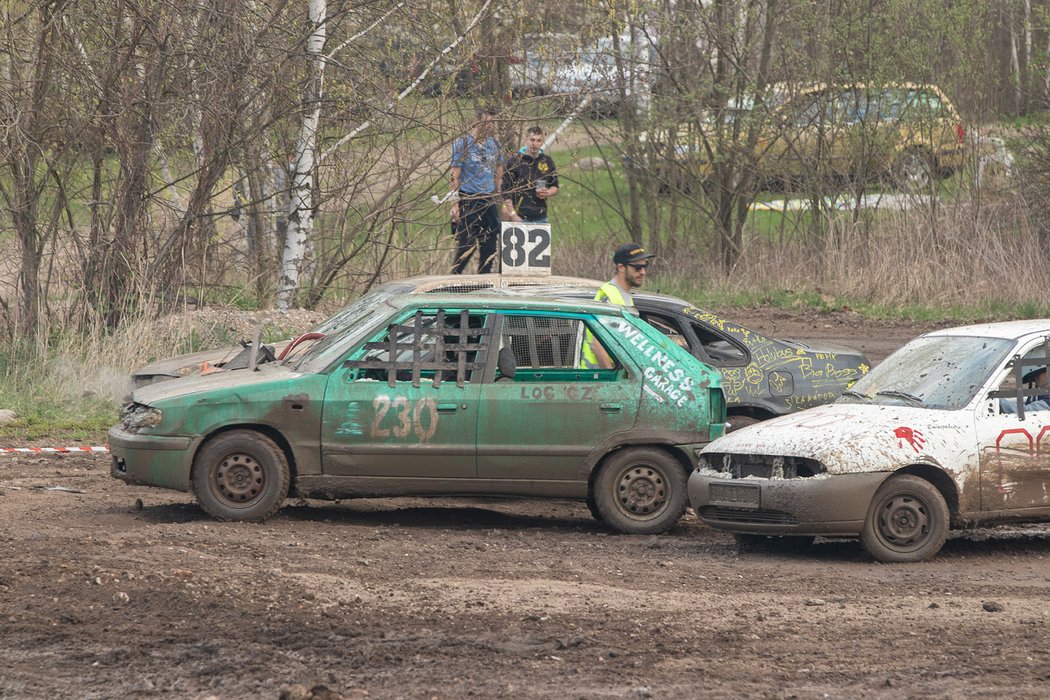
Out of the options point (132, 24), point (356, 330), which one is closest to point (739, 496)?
point (356, 330)

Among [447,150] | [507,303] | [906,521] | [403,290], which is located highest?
[447,150]

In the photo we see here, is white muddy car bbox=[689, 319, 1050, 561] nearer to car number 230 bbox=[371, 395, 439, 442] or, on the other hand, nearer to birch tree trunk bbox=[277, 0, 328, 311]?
car number 230 bbox=[371, 395, 439, 442]

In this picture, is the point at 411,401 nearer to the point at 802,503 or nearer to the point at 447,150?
the point at 802,503

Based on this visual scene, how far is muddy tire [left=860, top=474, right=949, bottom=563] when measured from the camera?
911 centimetres

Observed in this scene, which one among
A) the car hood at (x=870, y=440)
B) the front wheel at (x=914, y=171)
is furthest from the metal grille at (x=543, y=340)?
the front wheel at (x=914, y=171)

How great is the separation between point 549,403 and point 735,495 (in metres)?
1.42

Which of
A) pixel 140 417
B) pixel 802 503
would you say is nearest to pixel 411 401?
pixel 140 417

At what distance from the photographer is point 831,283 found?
76.6 feet

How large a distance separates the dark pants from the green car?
26.6ft

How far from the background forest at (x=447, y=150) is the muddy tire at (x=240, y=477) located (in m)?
6.66

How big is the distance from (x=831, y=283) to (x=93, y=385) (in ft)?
39.8

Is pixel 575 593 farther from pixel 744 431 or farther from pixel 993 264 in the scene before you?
pixel 993 264

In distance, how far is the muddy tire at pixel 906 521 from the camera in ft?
29.9

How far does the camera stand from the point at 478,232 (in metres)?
19.1
